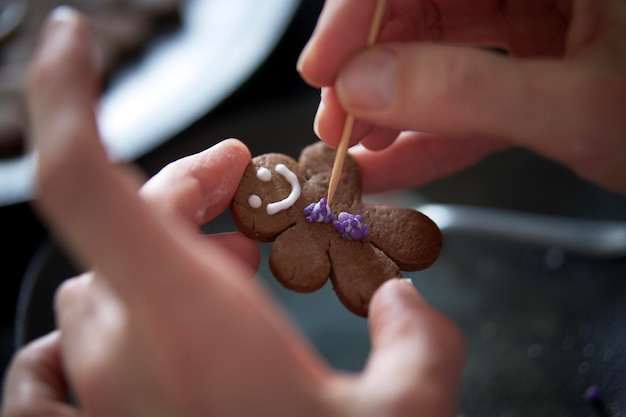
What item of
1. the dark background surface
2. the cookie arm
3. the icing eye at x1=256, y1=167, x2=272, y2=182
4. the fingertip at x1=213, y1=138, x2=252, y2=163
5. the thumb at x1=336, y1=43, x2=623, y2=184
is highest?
the thumb at x1=336, y1=43, x2=623, y2=184

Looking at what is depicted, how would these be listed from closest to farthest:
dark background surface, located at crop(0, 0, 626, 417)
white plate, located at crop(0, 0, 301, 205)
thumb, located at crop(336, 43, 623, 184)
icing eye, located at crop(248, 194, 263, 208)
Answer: thumb, located at crop(336, 43, 623, 184) → icing eye, located at crop(248, 194, 263, 208) → dark background surface, located at crop(0, 0, 626, 417) → white plate, located at crop(0, 0, 301, 205)

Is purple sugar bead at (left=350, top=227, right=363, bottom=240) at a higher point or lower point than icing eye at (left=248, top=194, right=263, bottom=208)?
lower

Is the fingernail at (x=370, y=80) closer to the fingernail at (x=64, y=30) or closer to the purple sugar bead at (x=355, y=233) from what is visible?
the purple sugar bead at (x=355, y=233)

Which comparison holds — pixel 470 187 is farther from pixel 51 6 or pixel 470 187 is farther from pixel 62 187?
pixel 51 6

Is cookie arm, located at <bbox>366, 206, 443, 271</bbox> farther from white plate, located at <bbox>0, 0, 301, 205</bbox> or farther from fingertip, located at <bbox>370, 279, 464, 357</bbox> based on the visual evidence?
white plate, located at <bbox>0, 0, 301, 205</bbox>

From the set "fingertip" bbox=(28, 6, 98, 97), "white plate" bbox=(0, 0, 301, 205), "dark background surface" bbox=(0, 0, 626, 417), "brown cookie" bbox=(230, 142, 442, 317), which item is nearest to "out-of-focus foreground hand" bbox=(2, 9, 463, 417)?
"fingertip" bbox=(28, 6, 98, 97)

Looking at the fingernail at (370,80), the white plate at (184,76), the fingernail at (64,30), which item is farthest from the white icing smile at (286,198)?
the white plate at (184,76)

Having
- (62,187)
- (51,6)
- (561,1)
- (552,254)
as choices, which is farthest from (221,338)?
(51,6)

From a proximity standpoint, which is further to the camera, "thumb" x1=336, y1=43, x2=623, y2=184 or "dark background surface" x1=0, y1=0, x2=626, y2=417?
"dark background surface" x1=0, y1=0, x2=626, y2=417

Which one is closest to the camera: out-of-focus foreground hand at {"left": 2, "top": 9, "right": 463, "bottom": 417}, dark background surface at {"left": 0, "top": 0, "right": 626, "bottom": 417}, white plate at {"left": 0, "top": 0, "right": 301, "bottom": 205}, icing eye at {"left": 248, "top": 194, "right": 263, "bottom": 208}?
out-of-focus foreground hand at {"left": 2, "top": 9, "right": 463, "bottom": 417}
